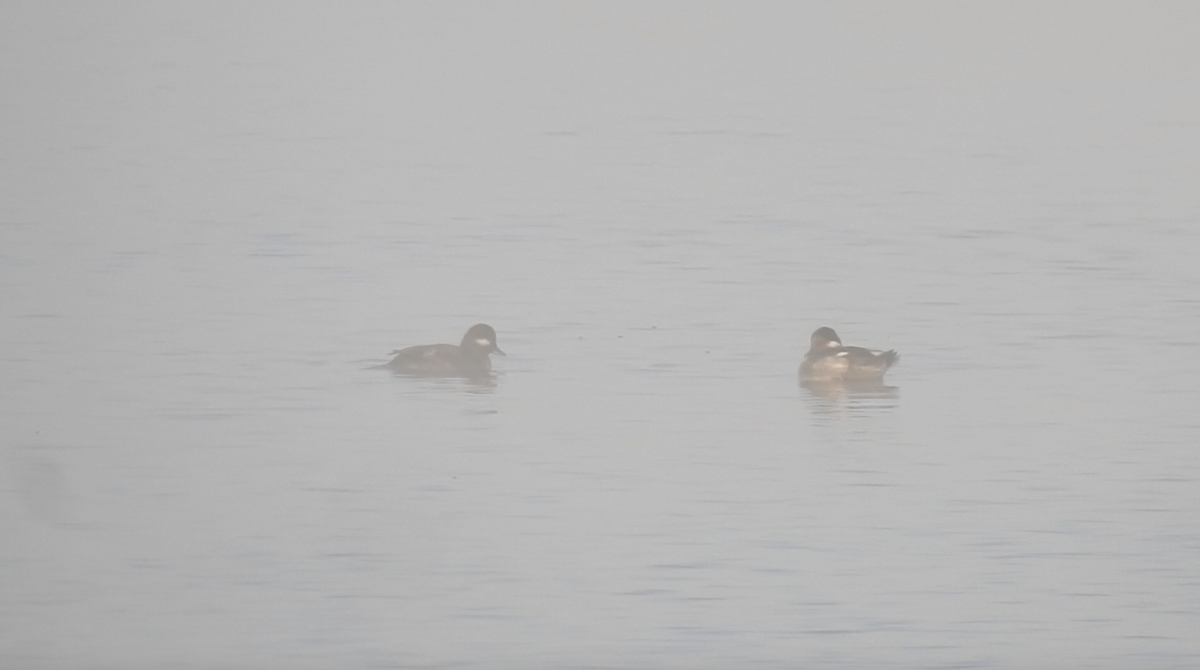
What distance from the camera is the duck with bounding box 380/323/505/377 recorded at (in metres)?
8.28

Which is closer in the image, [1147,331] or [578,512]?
[578,512]

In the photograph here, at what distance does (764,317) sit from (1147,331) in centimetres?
163

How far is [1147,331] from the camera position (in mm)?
8758

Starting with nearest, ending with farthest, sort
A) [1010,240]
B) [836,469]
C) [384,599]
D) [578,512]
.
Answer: [384,599] → [578,512] → [836,469] → [1010,240]

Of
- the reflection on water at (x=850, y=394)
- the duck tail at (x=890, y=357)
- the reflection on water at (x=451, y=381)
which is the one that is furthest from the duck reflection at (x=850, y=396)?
the reflection on water at (x=451, y=381)

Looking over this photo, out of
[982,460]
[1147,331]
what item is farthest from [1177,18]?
[982,460]

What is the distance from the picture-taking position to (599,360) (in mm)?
8445

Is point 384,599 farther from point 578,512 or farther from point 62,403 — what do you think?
point 62,403

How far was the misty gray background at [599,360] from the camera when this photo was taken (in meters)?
5.48

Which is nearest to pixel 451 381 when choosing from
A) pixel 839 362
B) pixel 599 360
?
pixel 599 360

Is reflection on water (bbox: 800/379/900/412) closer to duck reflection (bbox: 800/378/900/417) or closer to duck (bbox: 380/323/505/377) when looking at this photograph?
duck reflection (bbox: 800/378/900/417)

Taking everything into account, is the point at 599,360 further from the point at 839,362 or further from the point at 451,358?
the point at 839,362

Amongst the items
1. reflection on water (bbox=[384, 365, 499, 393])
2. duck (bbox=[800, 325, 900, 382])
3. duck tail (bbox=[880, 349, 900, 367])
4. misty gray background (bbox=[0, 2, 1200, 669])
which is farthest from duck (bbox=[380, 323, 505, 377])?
duck tail (bbox=[880, 349, 900, 367])

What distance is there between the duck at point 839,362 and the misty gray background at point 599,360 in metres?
0.12
